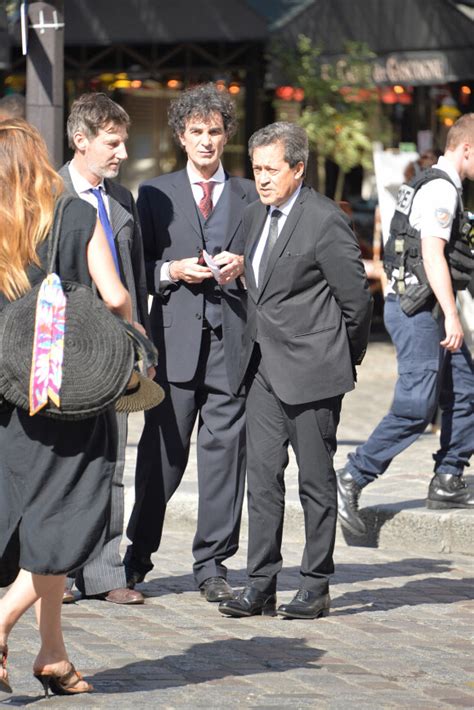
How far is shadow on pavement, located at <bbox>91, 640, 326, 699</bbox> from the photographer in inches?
200

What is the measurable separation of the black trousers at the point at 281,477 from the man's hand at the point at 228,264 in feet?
1.11

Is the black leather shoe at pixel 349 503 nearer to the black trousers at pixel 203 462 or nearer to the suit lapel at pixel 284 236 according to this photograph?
the black trousers at pixel 203 462

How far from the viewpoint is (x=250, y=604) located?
6109 millimetres

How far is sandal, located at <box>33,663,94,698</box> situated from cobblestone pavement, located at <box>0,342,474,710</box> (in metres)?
0.04

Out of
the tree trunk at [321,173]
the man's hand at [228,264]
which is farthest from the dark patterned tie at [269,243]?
the tree trunk at [321,173]

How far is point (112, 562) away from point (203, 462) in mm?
578

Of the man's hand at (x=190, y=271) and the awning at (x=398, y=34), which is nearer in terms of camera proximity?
the man's hand at (x=190, y=271)

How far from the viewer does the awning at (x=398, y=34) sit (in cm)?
1606

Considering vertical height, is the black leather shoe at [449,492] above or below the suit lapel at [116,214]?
below

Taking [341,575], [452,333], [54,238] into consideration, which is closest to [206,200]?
[452,333]

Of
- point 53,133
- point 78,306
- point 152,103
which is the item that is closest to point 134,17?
point 152,103

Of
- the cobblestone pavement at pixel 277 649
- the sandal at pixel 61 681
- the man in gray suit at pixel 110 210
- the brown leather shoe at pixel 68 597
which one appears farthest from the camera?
the brown leather shoe at pixel 68 597

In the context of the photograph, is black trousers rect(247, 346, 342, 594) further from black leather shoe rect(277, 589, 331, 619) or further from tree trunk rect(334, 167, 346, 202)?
tree trunk rect(334, 167, 346, 202)

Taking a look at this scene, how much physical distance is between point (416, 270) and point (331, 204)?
155 centimetres
